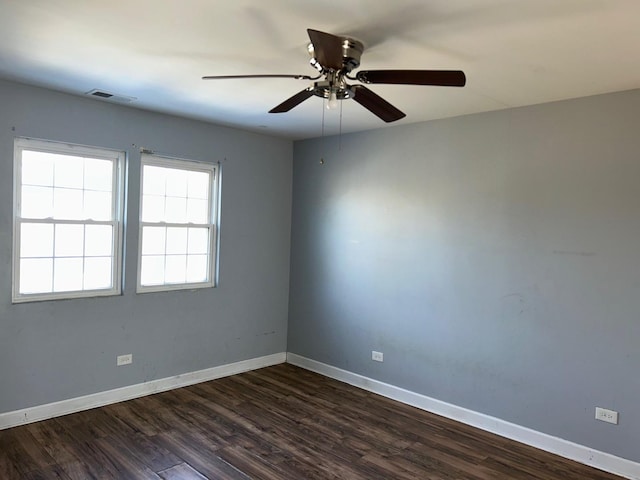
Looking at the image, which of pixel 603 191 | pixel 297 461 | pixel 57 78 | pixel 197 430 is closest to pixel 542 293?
pixel 603 191

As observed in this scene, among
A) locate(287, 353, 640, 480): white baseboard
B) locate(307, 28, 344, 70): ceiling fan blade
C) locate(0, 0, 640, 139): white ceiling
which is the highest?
locate(0, 0, 640, 139): white ceiling

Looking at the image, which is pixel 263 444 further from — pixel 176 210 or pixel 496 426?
pixel 176 210

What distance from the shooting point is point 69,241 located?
3.88 meters

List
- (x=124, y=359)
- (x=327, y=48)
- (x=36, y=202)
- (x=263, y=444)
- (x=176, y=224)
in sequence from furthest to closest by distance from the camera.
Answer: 1. (x=176, y=224)
2. (x=124, y=359)
3. (x=36, y=202)
4. (x=263, y=444)
5. (x=327, y=48)

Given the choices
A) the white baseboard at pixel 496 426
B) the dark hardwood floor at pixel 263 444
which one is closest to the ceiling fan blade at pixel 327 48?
the dark hardwood floor at pixel 263 444

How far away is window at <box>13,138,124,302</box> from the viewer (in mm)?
3635

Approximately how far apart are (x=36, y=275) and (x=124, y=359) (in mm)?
1071

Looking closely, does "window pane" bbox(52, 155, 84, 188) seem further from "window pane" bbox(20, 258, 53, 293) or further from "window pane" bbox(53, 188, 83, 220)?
"window pane" bbox(20, 258, 53, 293)

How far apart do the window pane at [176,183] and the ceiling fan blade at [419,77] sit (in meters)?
2.81

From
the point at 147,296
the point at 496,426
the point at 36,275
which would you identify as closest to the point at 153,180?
the point at 147,296

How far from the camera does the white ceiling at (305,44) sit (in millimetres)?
2127

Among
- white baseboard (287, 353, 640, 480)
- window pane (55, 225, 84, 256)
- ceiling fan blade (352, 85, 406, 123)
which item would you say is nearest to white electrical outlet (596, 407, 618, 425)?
white baseboard (287, 353, 640, 480)

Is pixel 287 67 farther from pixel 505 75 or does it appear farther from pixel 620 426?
pixel 620 426

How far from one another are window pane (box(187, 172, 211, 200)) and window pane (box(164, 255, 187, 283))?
66 centimetres
